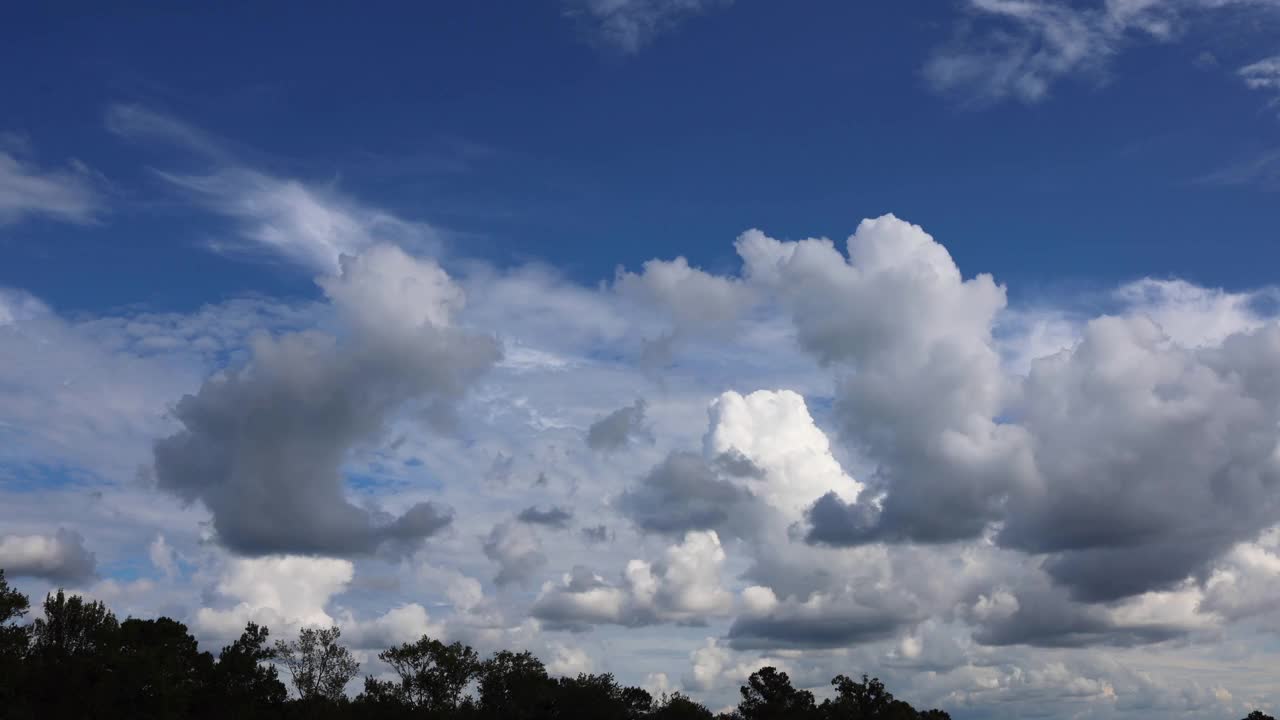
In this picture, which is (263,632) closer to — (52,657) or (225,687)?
(225,687)

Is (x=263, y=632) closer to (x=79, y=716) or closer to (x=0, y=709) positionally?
(x=79, y=716)

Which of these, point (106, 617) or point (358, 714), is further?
point (358, 714)

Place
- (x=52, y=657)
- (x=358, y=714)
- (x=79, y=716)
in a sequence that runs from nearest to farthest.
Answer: (x=79, y=716) < (x=52, y=657) < (x=358, y=714)

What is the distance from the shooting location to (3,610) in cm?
14450

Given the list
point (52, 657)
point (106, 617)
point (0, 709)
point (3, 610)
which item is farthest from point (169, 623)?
point (0, 709)

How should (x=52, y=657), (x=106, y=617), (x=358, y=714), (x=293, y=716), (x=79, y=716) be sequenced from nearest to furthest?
1. (x=79, y=716)
2. (x=52, y=657)
3. (x=106, y=617)
4. (x=293, y=716)
5. (x=358, y=714)

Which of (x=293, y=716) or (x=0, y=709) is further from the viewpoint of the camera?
(x=293, y=716)

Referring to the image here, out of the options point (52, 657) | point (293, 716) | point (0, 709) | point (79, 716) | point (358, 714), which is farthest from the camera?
point (358, 714)

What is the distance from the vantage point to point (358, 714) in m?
191

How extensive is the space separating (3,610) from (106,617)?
875 inches

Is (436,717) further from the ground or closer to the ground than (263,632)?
closer to the ground

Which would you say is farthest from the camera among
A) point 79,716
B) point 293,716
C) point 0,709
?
point 293,716

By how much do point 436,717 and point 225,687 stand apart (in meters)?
37.2

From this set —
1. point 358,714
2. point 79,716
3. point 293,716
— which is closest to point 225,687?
point 293,716
